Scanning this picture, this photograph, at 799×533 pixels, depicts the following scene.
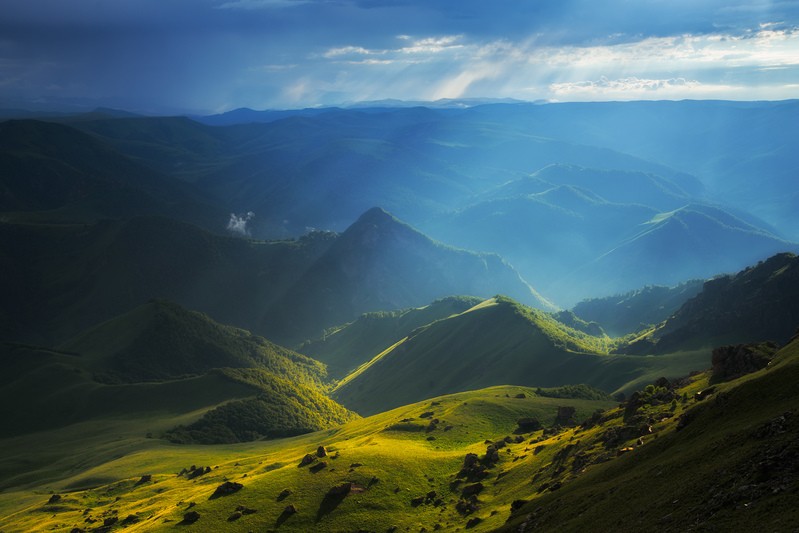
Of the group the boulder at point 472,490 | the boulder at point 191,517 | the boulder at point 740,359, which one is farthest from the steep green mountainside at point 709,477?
the boulder at point 191,517

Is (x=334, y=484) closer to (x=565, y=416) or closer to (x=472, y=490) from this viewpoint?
(x=472, y=490)

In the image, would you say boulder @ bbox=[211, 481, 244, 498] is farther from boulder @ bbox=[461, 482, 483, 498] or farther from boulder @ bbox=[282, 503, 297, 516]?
boulder @ bbox=[461, 482, 483, 498]

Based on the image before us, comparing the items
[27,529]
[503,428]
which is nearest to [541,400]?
[503,428]

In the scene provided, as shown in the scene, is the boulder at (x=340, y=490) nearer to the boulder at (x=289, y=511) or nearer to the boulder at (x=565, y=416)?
the boulder at (x=289, y=511)

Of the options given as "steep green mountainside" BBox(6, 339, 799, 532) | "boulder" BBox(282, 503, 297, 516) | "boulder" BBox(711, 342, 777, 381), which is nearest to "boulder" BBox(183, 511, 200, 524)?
"steep green mountainside" BBox(6, 339, 799, 532)

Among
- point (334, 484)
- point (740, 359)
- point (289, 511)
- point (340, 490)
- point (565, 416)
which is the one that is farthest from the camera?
point (565, 416)

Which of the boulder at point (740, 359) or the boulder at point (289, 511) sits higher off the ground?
the boulder at point (740, 359)

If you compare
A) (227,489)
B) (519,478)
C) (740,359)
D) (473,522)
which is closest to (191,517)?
(227,489)

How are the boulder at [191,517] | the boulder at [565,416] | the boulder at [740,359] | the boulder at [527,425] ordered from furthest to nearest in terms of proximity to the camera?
the boulder at [527,425], the boulder at [565,416], the boulder at [191,517], the boulder at [740,359]

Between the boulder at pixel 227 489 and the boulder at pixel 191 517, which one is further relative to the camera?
the boulder at pixel 227 489

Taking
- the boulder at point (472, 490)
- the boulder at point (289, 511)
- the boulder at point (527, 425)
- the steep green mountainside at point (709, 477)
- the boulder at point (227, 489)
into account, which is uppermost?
the steep green mountainside at point (709, 477)
